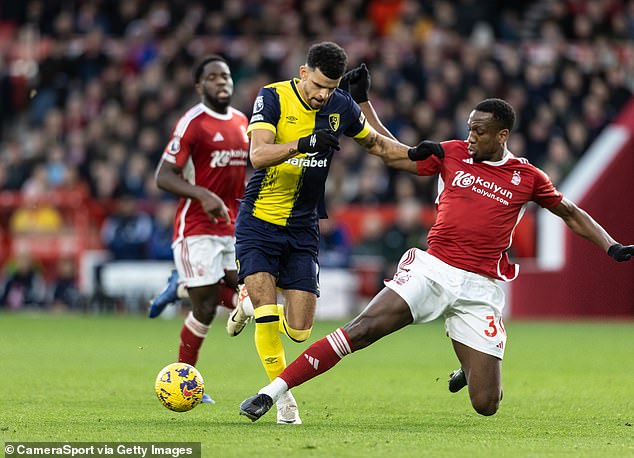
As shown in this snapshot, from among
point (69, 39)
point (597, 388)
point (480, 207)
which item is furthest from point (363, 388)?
point (69, 39)

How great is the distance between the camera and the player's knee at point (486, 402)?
8.52 metres

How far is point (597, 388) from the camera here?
36.6 ft

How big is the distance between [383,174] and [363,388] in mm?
11319

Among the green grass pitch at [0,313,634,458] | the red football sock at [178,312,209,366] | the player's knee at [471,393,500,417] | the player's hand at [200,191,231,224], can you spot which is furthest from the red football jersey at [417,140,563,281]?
the red football sock at [178,312,209,366]

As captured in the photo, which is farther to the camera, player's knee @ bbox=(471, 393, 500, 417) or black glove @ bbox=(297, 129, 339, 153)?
player's knee @ bbox=(471, 393, 500, 417)

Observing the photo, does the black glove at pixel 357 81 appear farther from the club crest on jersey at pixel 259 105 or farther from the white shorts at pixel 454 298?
the white shorts at pixel 454 298

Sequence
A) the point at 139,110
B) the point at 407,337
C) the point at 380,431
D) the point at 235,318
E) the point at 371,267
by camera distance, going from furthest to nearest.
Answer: the point at 139,110, the point at 371,267, the point at 407,337, the point at 235,318, the point at 380,431

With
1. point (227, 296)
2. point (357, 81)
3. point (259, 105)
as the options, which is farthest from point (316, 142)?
point (227, 296)

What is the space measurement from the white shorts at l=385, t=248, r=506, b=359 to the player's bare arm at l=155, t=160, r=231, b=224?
5.43 ft

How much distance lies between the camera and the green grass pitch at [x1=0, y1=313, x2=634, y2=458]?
733 cm

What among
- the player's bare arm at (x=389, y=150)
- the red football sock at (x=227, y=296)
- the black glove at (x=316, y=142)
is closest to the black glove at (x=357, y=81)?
the player's bare arm at (x=389, y=150)

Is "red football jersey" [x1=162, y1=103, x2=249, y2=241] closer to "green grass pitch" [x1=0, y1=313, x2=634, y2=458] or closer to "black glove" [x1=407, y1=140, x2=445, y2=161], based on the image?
"green grass pitch" [x1=0, y1=313, x2=634, y2=458]

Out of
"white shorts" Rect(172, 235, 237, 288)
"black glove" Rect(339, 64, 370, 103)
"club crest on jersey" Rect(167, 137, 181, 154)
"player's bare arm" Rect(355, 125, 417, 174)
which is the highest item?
"black glove" Rect(339, 64, 370, 103)

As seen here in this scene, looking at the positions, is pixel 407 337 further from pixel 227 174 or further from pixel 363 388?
pixel 227 174
